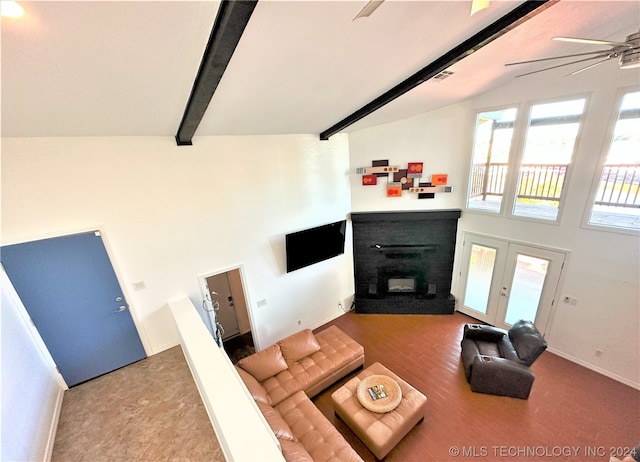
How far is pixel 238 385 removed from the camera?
214cm

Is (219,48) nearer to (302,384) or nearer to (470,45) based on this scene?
(470,45)

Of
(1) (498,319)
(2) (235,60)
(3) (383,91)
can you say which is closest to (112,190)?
(2) (235,60)

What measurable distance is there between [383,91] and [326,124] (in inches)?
45.8

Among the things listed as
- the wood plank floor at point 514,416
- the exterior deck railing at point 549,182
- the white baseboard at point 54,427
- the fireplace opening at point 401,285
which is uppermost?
the exterior deck railing at point 549,182

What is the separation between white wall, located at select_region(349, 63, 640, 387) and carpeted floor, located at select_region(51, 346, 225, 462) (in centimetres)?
496

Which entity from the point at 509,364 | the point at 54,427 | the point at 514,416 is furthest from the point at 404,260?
the point at 54,427

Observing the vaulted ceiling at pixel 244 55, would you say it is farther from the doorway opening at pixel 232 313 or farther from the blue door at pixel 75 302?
the doorway opening at pixel 232 313

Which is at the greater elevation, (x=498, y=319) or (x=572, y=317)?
(x=572, y=317)

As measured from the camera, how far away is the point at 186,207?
3.42 meters

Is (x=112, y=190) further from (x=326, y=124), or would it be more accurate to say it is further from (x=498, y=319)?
(x=498, y=319)

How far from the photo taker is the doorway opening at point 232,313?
496 centimetres

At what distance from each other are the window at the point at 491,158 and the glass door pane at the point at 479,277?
0.86m

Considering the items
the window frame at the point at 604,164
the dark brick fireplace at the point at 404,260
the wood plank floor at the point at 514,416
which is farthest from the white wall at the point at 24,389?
the window frame at the point at 604,164

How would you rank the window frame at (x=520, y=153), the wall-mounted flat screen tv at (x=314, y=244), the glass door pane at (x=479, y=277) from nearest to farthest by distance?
1. the window frame at (x=520, y=153)
2. the wall-mounted flat screen tv at (x=314, y=244)
3. the glass door pane at (x=479, y=277)
